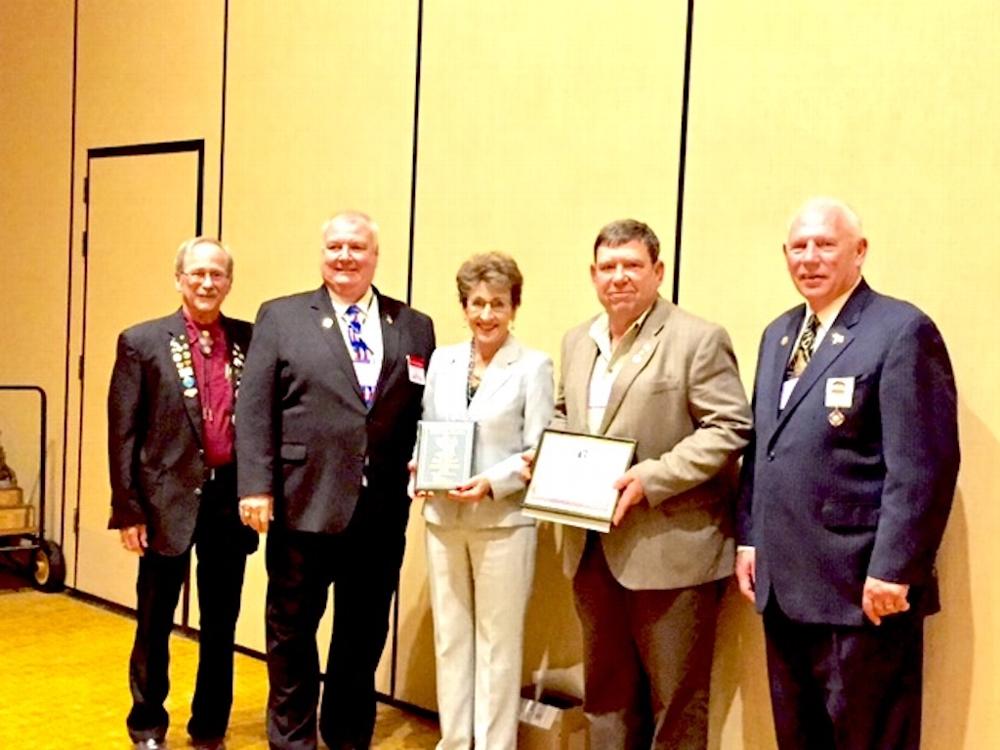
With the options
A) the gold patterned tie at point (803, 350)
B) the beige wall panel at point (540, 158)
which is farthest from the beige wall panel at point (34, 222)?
the gold patterned tie at point (803, 350)

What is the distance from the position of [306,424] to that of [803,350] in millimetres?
1388

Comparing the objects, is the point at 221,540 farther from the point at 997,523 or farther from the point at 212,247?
the point at 997,523

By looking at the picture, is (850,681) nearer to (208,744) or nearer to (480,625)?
(480,625)

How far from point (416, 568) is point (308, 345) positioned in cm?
119

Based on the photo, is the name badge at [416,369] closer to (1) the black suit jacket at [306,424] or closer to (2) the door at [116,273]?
(1) the black suit jacket at [306,424]

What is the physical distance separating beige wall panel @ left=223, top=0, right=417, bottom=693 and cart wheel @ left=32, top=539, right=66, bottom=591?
1.48m

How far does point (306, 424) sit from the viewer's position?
3.22 metres

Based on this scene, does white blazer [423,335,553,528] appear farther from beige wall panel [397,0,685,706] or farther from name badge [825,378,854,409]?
name badge [825,378,854,409]

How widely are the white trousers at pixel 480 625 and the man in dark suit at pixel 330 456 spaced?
0.23 m

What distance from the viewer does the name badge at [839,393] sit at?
2.54 m

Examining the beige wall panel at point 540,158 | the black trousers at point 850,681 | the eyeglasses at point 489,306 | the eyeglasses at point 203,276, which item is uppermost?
the beige wall panel at point 540,158

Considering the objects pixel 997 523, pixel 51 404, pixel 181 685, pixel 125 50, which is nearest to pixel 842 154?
pixel 997 523

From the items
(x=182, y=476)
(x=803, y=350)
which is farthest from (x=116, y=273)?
(x=803, y=350)

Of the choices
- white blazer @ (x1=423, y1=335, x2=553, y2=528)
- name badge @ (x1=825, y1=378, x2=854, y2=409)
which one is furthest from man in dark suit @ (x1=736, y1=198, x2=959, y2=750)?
white blazer @ (x1=423, y1=335, x2=553, y2=528)
